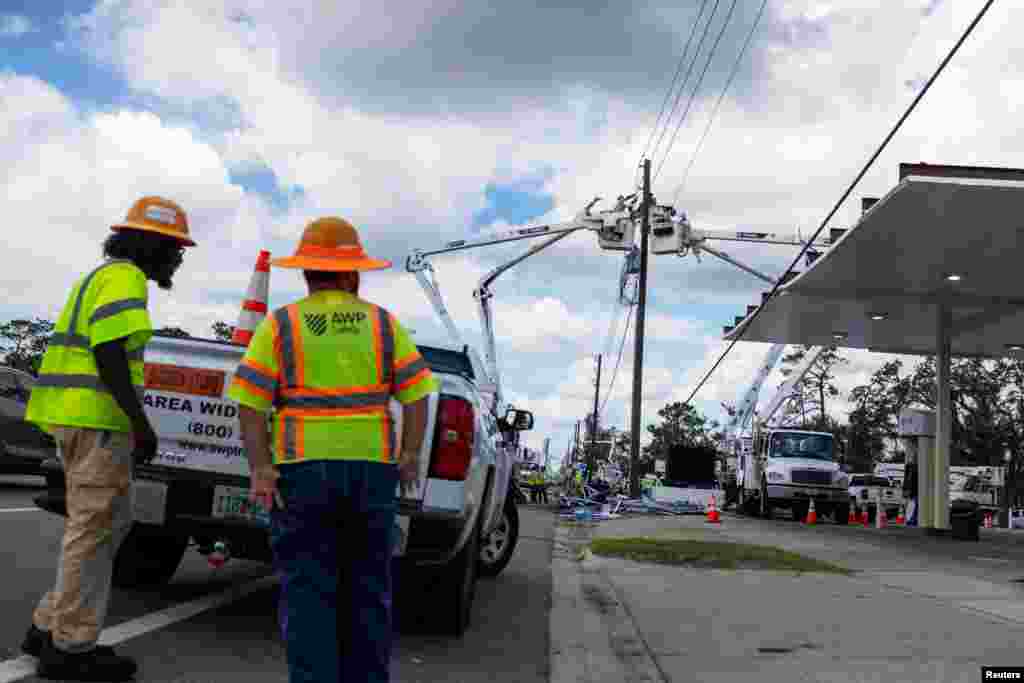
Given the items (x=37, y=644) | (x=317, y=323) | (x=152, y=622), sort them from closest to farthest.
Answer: (x=317, y=323) < (x=37, y=644) < (x=152, y=622)

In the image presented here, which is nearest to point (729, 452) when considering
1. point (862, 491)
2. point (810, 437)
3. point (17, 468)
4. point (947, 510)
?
point (862, 491)

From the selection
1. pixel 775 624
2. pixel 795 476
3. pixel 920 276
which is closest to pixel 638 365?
pixel 795 476

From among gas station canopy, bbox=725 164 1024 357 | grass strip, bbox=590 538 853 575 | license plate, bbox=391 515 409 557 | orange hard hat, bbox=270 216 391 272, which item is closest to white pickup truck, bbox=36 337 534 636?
license plate, bbox=391 515 409 557

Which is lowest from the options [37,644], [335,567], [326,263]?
[37,644]

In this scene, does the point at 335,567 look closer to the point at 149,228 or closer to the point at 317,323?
the point at 317,323

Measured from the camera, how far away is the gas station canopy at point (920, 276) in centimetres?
1749

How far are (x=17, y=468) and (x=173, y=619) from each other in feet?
31.7

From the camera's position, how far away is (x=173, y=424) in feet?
18.6

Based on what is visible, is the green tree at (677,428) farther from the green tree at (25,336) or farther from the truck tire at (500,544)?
the truck tire at (500,544)

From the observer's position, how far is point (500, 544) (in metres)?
9.62

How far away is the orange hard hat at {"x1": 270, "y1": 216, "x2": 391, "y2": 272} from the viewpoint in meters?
3.76

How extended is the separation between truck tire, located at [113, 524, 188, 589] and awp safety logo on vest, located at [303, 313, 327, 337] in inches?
140

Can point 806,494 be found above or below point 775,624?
above

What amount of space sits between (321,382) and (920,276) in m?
22.1
